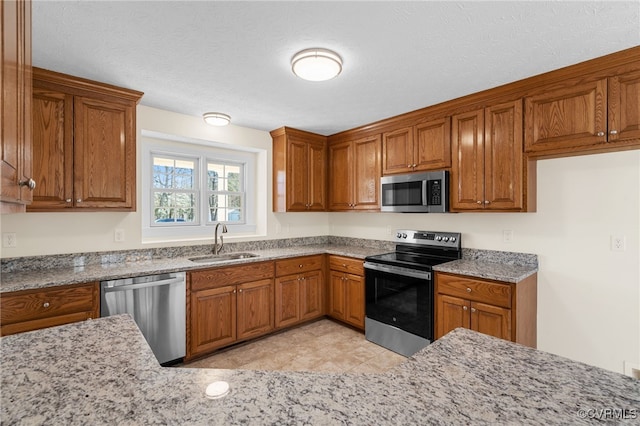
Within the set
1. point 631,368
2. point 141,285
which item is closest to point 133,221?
point 141,285

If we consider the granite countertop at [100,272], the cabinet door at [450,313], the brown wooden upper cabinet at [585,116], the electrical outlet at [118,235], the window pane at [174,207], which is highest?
the brown wooden upper cabinet at [585,116]

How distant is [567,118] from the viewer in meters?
2.23

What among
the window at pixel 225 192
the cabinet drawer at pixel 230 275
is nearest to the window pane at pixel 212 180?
the window at pixel 225 192

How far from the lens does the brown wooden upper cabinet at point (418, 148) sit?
2951 mm

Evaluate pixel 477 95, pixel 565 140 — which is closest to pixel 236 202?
pixel 477 95

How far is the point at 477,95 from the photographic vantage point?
104 inches

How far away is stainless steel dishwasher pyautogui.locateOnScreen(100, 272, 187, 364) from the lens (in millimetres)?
2325

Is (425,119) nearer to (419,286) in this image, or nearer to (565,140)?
(565,140)

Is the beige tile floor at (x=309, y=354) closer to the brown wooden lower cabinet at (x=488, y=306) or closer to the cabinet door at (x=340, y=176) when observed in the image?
the brown wooden lower cabinet at (x=488, y=306)

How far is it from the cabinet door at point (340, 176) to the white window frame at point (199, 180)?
102cm

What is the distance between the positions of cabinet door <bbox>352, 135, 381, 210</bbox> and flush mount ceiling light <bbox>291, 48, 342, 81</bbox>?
1.65 metres

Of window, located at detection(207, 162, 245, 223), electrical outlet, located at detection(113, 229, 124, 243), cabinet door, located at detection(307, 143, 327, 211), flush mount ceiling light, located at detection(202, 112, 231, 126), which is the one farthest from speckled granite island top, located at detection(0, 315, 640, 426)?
cabinet door, located at detection(307, 143, 327, 211)

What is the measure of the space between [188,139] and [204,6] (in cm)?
198

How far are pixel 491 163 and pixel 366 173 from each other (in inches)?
54.9
